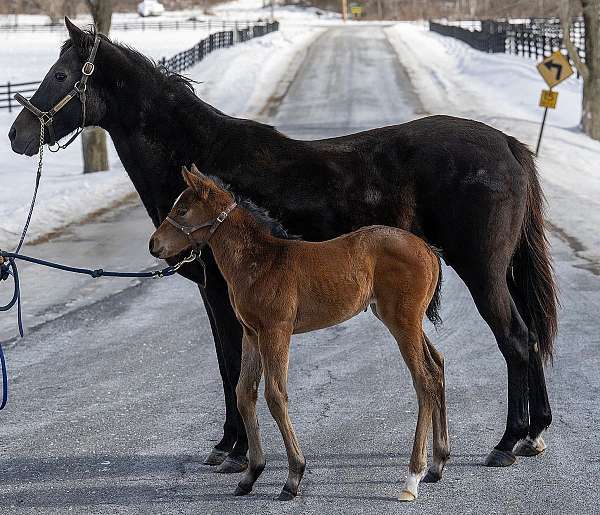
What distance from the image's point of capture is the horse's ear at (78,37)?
6352 mm

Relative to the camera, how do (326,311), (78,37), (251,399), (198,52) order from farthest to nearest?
(198,52) → (78,37) → (251,399) → (326,311)

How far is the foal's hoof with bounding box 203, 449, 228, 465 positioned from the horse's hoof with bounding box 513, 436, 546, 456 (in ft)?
6.04

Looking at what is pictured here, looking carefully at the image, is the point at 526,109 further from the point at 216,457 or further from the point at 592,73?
the point at 216,457

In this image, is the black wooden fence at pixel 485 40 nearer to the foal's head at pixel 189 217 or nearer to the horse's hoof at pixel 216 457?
the horse's hoof at pixel 216 457

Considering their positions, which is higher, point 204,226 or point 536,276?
point 204,226

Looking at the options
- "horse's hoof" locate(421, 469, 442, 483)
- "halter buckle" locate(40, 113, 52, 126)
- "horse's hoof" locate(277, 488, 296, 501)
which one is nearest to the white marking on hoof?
"horse's hoof" locate(421, 469, 442, 483)

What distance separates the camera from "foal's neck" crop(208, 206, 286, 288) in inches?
216

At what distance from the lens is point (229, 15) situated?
Answer: 110750 mm

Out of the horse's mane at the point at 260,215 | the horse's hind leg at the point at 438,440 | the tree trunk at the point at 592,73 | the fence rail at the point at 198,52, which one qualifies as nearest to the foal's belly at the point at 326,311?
the horse's mane at the point at 260,215

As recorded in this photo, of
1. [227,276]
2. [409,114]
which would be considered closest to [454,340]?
[227,276]

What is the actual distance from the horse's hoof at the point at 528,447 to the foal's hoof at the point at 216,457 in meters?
1.84

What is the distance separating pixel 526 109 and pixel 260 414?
91.8 ft

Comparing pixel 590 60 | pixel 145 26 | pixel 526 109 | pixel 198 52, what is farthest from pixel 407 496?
pixel 145 26

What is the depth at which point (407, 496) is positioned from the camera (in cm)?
558
